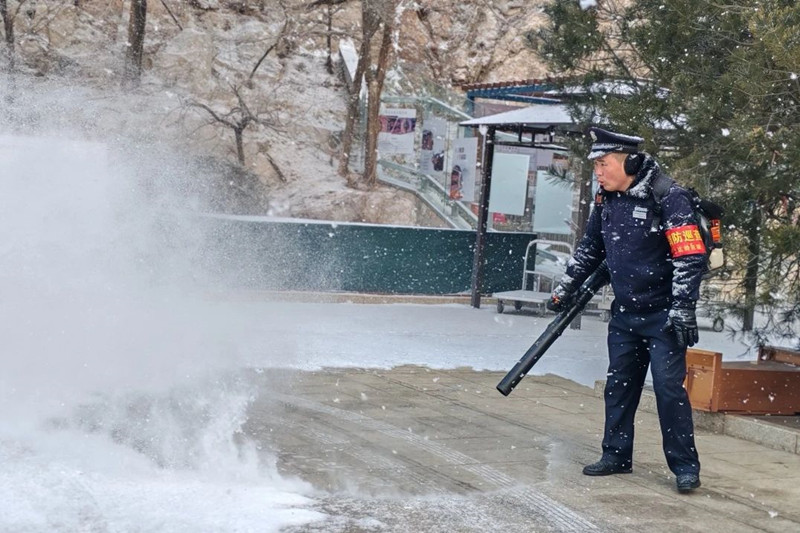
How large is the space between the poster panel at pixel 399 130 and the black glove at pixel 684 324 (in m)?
18.8

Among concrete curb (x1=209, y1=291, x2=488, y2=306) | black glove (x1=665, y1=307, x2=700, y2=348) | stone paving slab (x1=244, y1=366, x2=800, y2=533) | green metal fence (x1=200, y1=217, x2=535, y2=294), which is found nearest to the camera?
stone paving slab (x1=244, y1=366, x2=800, y2=533)

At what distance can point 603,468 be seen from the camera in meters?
5.92

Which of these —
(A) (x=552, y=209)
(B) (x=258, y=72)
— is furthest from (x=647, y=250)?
(B) (x=258, y=72)

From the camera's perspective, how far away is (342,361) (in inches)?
385

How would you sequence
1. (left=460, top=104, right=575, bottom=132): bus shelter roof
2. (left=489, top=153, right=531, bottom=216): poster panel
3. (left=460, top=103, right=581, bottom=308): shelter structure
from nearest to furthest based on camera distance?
(left=460, top=104, right=575, bottom=132): bus shelter roof
(left=460, top=103, right=581, bottom=308): shelter structure
(left=489, top=153, right=531, bottom=216): poster panel

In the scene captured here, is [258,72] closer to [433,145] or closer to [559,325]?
[433,145]

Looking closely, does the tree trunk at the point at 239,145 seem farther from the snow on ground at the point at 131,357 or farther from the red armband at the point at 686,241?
the red armband at the point at 686,241

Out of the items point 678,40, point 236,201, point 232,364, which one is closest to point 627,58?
point 678,40

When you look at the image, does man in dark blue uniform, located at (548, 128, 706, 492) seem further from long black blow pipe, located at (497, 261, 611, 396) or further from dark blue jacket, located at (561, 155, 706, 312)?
long black blow pipe, located at (497, 261, 611, 396)

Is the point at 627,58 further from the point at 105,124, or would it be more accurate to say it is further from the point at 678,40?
the point at 105,124

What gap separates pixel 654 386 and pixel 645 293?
495 mm

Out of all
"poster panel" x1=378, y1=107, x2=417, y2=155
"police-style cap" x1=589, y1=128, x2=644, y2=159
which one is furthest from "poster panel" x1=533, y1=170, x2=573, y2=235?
"police-style cap" x1=589, y1=128, x2=644, y2=159

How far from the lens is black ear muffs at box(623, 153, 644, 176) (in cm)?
574

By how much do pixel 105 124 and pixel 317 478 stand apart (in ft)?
65.1
